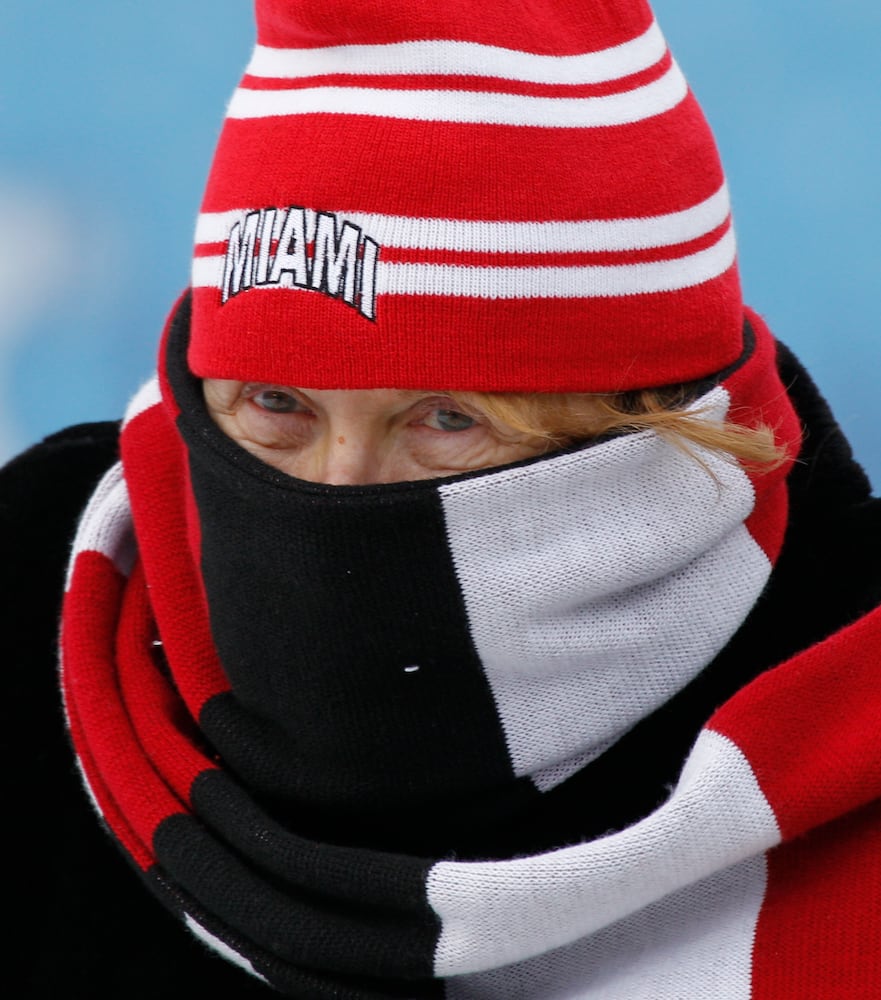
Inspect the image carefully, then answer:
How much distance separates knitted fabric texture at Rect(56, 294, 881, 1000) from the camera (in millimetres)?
1227

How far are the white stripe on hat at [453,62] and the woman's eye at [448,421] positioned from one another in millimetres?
309

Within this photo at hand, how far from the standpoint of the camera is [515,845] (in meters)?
1.40

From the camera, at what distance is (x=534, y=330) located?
4.17 feet

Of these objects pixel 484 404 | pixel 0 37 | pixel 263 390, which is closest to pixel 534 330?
pixel 484 404

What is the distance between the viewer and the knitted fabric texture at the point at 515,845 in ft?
4.02

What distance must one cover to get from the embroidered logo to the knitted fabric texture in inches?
6.9

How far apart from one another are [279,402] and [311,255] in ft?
0.58

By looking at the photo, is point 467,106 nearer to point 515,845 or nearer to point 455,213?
point 455,213

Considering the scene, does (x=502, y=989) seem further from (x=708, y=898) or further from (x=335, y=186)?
(x=335, y=186)

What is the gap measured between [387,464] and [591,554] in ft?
0.71

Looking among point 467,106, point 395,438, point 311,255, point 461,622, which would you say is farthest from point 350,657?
point 467,106

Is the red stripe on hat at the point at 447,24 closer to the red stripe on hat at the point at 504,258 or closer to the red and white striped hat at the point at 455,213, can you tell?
the red and white striped hat at the point at 455,213

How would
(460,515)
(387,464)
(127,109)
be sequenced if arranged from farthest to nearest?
(127,109)
(387,464)
(460,515)

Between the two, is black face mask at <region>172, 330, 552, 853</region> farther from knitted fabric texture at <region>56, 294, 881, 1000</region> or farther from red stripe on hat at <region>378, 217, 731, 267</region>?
red stripe on hat at <region>378, 217, 731, 267</region>
